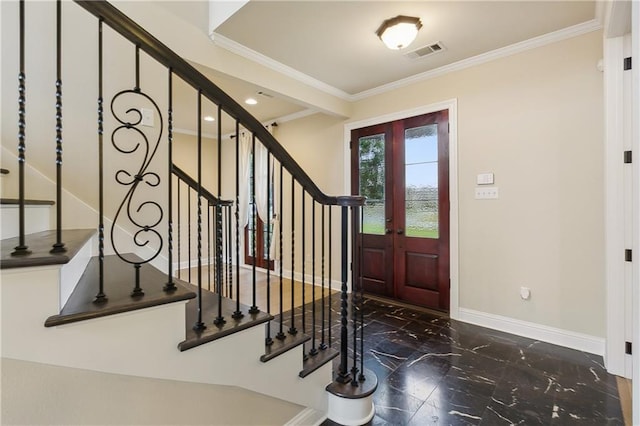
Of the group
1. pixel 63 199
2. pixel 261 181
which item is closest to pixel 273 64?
pixel 63 199

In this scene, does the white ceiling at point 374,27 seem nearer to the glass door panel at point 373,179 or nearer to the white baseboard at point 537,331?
the glass door panel at point 373,179

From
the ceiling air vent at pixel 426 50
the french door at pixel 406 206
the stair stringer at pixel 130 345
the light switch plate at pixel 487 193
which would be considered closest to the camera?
the stair stringer at pixel 130 345

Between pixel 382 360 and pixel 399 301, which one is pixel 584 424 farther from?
pixel 399 301

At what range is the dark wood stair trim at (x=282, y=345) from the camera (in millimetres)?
1399

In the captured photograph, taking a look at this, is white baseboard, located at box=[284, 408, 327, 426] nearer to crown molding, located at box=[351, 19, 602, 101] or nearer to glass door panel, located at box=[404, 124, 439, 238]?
glass door panel, located at box=[404, 124, 439, 238]

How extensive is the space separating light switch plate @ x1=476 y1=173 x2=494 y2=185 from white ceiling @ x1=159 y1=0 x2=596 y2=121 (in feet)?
3.98

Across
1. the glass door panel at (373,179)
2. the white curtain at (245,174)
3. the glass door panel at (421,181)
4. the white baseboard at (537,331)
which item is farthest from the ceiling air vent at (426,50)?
the white curtain at (245,174)

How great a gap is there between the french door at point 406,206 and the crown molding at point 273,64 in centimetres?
64

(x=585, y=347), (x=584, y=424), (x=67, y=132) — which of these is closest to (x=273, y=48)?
(x=67, y=132)

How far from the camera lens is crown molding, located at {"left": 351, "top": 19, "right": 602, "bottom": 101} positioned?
250cm

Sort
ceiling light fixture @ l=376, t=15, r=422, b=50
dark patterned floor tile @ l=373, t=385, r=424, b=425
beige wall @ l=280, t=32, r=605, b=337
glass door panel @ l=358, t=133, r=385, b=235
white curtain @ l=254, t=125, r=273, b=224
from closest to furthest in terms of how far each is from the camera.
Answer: dark patterned floor tile @ l=373, t=385, r=424, b=425
ceiling light fixture @ l=376, t=15, r=422, b=50
beige wall @ l=280, t=32, r=605, b=337
glass door panel @ l=358, t=133, r=385, b=235
white curtain @ l=254, t=125, r=273, b=224

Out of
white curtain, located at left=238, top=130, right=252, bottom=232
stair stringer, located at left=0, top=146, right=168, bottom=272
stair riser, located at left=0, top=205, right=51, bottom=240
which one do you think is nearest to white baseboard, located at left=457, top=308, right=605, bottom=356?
stair stringer, located at left=0, top=146, right=168, bottom=272

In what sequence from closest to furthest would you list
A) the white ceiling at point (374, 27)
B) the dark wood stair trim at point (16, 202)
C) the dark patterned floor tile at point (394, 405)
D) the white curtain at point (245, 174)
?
the dark wood stair trim at point (16, 202), the dark patterned floor tile at point (394, 405), the white ceiling at point (374, 27), the white curtain at point (245, 174)

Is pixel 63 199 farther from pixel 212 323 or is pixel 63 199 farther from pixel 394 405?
pixel 394 405
